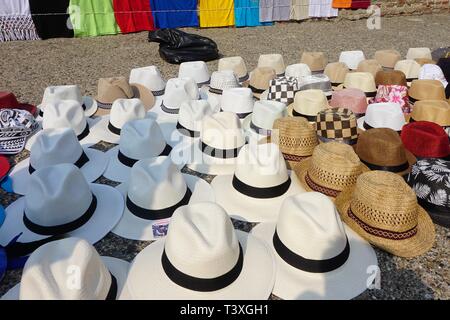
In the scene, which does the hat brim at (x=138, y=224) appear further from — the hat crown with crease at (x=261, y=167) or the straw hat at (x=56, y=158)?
the straw hat at (x=56, y=158)

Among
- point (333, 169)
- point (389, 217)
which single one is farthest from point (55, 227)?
point (389, 217)

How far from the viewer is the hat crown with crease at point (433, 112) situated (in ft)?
13.3

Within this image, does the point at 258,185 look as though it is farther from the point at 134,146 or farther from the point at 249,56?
the point at 249,56

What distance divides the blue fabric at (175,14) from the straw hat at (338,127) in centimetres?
1076

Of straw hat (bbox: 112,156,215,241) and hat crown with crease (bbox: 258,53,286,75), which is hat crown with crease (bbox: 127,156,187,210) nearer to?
straw hat (bbox: 112,156,215,241)

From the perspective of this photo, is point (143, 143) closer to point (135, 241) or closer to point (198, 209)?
point (135, 241)

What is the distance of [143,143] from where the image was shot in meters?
3.63

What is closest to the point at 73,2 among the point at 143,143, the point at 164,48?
the point at 164,48

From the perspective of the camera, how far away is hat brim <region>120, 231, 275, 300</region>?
224 cm

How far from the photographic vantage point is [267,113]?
4137 mm
